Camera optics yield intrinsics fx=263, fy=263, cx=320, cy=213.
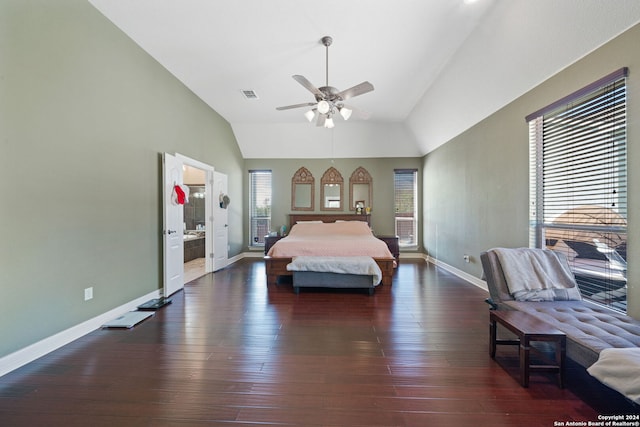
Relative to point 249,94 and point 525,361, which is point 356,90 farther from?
point 525,361

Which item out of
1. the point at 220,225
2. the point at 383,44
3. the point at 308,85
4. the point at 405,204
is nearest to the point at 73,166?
the point at 308,85

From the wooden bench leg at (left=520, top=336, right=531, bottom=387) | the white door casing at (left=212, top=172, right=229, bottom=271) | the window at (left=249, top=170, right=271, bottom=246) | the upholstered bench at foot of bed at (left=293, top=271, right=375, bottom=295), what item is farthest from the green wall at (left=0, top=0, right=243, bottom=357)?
the wooden bench leg at (left=520, top=336, right=531, bottom=387)

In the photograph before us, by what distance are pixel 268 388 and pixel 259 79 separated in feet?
13.6

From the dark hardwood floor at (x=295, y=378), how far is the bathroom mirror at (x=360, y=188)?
4021mm

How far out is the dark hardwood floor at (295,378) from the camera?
1.59 meters

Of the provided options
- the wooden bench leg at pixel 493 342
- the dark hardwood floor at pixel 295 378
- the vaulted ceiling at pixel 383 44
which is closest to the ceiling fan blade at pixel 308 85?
the vaulted ceiling at pixel 383 44

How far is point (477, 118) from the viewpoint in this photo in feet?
13.6

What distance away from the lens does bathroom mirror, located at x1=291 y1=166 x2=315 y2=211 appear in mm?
6992

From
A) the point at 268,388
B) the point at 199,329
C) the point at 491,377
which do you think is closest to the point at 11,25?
the point at 199,329

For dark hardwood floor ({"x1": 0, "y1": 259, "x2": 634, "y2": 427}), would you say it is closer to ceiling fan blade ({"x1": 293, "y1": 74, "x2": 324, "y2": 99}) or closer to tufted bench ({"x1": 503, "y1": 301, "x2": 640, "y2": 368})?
tufted bench ({"x1": 503, "y1": 301, "x2": 640, "y2": 368})

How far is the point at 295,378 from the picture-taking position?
6.35 ft

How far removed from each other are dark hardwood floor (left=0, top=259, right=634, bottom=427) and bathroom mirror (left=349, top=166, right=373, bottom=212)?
4.02m

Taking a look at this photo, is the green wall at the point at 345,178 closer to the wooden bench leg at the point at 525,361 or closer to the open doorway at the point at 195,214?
the open doorway at the point at 195,214

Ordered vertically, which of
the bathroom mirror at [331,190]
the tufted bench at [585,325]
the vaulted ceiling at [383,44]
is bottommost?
the tufted bench at [585,325]
